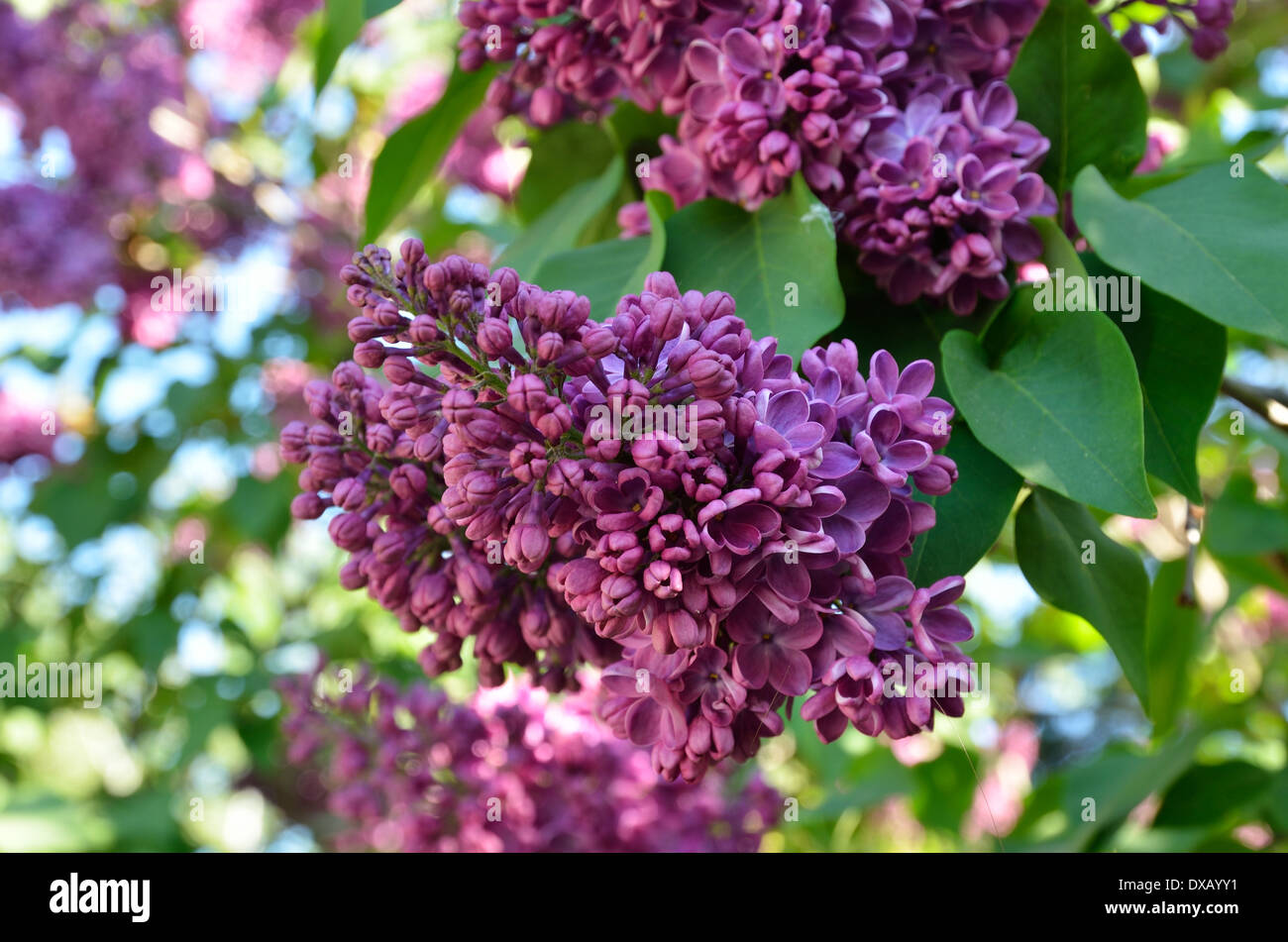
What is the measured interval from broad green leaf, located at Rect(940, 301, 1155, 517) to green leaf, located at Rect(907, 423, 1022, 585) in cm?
7

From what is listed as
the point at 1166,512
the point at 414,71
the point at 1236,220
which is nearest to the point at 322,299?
the point at 414,71

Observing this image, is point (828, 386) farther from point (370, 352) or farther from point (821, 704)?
point (370, 352)

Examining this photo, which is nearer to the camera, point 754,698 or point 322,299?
point 754,698

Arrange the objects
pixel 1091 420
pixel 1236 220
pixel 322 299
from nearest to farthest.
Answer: pixel 1091 420
pixel 1236 220
pixel 322 299

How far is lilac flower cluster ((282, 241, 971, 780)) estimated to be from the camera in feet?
2.72

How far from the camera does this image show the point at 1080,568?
3.69 feet

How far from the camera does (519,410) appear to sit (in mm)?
828

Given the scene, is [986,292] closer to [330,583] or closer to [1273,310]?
[1273,310]

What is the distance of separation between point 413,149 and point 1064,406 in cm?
103

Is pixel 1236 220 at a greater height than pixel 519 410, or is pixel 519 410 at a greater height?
pixel 1236 220

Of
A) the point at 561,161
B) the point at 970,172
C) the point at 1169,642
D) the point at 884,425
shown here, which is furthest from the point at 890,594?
the point at 1169,642

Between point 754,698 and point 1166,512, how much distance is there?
227 cm

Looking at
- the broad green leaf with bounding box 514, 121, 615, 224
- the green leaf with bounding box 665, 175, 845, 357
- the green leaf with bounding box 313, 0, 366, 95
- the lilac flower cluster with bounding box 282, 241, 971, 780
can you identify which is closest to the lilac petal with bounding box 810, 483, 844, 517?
the lilac flower cluster with bounding box 282, 241, 971, 780

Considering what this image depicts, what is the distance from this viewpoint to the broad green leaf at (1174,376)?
1.12 metres
